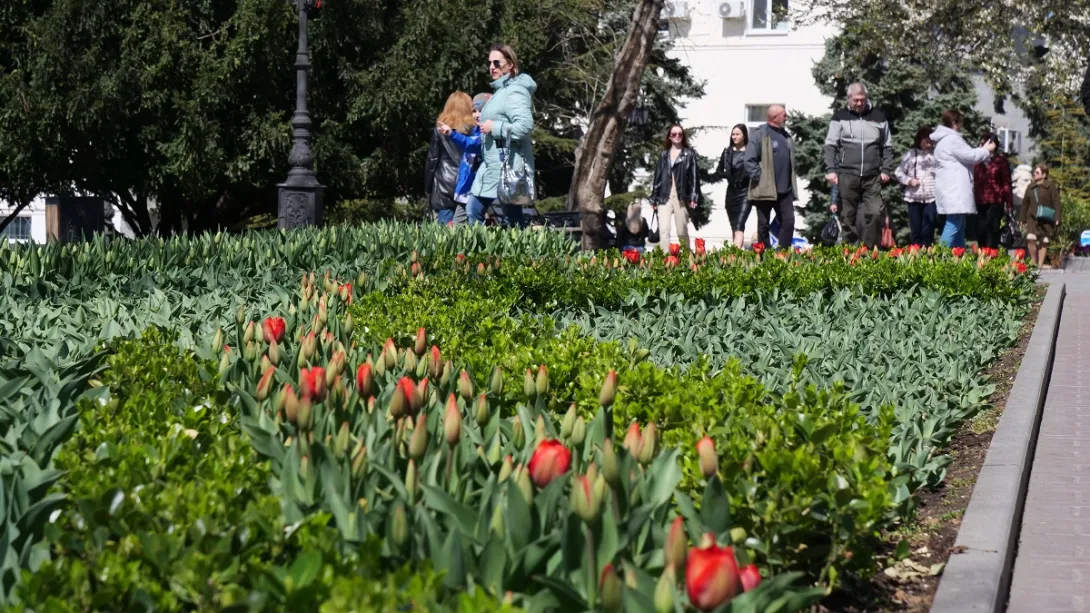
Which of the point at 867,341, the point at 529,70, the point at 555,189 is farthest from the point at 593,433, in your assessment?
the point at 555,189

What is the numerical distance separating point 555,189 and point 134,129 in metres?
13.8

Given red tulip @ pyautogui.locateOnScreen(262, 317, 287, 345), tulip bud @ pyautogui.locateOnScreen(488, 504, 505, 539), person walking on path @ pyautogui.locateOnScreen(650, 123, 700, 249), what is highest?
person walking on path @ pyautogui.locateOnScreen(650, 123, 700, 249)

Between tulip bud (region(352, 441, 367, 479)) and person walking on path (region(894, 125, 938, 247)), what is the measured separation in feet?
47.0

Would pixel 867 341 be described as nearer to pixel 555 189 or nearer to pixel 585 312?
pixel 585 312

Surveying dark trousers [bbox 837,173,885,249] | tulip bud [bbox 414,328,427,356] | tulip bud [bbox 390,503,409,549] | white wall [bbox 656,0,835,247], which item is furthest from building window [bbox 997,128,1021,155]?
tulip bud [bbox 390,503,409,549]

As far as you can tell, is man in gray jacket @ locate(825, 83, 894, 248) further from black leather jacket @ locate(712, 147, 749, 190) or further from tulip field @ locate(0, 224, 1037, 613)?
tulip field @ locate(0, 224, 1037, 613)

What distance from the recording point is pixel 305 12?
17266 mm

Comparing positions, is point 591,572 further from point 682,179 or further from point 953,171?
point 682,179

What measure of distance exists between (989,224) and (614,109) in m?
6.01

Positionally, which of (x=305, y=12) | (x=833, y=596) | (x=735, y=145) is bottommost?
(x=833, y=596)

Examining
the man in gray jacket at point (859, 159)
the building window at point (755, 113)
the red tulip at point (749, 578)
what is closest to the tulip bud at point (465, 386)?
the red tulip at point (749, 578)

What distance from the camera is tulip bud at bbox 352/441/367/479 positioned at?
9.88ft

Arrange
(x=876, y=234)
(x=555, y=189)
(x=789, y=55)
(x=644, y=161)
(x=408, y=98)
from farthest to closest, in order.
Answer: (x=789, y=55) < (x=555, y=189) < (x=644, y=161) < (x=408, y=98) < (x=876, y=234)

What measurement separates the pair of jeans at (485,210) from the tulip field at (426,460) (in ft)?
20.1
